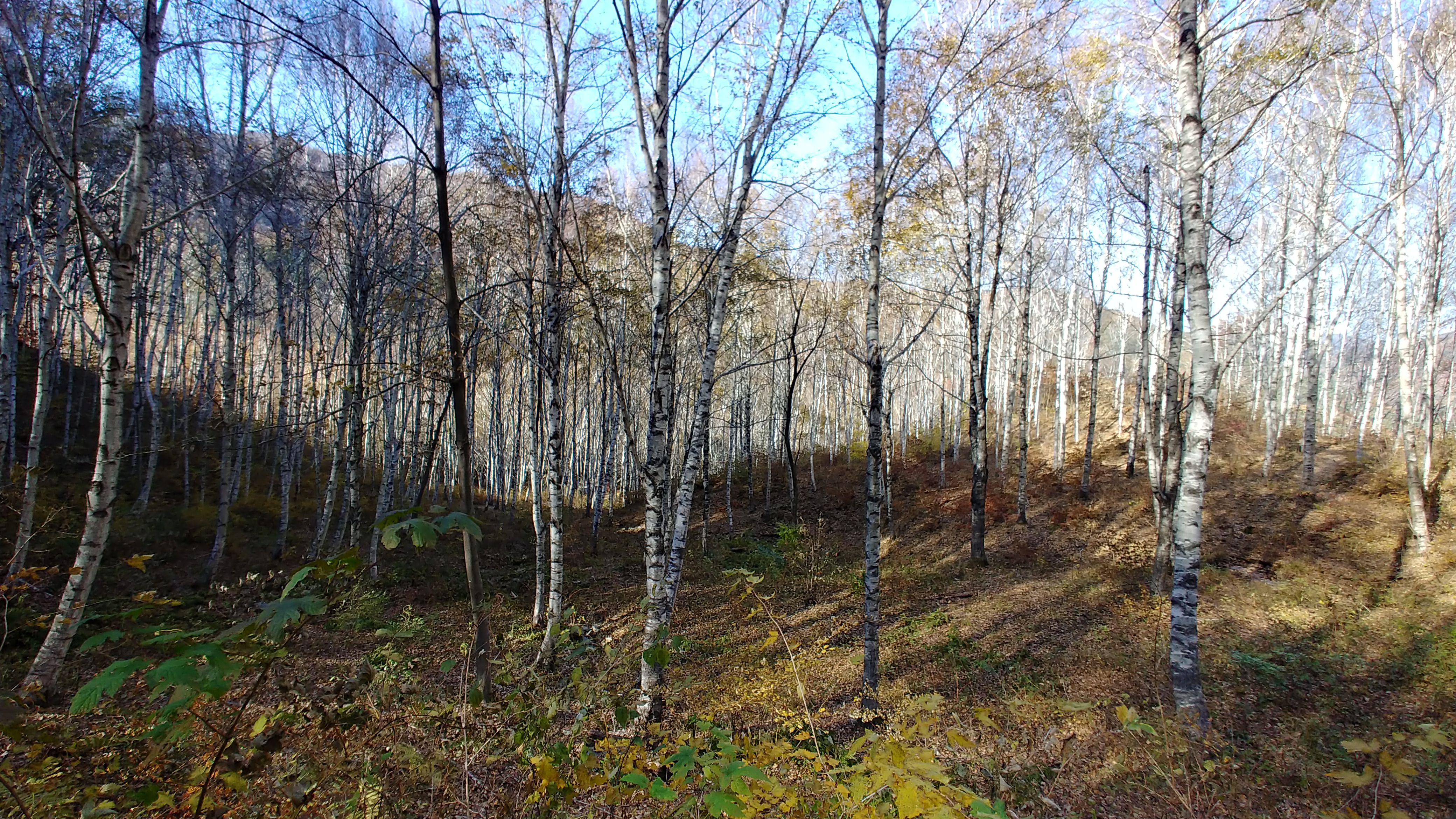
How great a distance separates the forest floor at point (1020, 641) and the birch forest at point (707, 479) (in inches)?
2.9

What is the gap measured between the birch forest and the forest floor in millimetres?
72

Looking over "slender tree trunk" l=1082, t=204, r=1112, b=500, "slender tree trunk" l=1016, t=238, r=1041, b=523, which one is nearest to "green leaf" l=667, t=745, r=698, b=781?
"slender tree trunk" l=1016, t=238, r=1041, b=523

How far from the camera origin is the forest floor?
3.76 metres

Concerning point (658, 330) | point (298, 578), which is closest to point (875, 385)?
point (658, 330)

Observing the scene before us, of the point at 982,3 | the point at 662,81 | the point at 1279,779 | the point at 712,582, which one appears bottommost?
the point at 712,582

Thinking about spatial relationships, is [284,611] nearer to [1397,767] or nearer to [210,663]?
[210,663]

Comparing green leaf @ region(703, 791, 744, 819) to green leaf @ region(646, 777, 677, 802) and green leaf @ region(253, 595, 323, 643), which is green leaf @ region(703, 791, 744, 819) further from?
green leaf @ region(253, 595, 323, 643)

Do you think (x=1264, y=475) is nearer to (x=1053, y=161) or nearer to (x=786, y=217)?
(x=1053, y=161)

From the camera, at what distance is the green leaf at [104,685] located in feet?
4.18

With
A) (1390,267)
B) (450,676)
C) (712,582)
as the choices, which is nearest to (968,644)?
(712,582)

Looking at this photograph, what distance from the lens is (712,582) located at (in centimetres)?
1194

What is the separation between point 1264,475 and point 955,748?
13.8 metres

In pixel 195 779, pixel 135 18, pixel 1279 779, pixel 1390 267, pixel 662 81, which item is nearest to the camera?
→ pixel 195 779

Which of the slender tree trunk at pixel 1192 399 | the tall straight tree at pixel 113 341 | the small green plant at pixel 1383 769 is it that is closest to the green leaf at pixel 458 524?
the small green plant at pixel 1383 769
